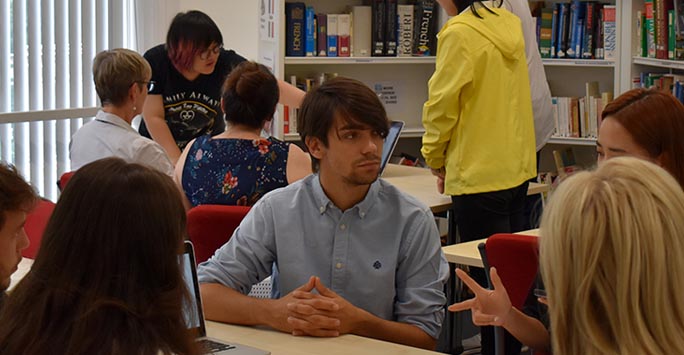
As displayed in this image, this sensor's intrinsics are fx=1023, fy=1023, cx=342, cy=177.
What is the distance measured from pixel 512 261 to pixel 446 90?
1384mm

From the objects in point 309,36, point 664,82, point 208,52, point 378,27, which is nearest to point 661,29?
point 664,82

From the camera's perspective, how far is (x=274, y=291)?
2750mm

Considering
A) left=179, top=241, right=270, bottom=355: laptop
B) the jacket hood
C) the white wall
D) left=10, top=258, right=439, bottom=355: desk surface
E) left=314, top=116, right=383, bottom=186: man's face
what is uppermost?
the white wall

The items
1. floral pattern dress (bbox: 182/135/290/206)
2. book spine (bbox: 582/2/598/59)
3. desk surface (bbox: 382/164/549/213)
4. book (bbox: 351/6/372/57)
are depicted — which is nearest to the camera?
floral pattern dress (bbox: 182/135/290/206)

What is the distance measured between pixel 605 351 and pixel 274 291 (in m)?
1.44

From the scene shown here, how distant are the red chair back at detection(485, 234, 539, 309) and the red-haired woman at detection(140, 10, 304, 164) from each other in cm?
235

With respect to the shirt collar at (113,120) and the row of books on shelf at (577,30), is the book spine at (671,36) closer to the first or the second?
the row of books on shelf at (577,30)

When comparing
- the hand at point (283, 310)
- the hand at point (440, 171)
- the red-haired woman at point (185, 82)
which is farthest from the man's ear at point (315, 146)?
the red-haired woman at point (185, 82)

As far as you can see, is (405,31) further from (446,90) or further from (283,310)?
(283,310)

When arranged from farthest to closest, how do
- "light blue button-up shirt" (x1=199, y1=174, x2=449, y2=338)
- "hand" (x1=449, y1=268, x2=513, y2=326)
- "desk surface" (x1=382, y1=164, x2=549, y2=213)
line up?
"desk surface" (x1=382, y1=164, x2=549, y2=213)
"light blue button-up shirt" (x1=199, y1=174, x2=449, y2=338)
"hand" (x1=449, y1=268, x2=513, y2=326)

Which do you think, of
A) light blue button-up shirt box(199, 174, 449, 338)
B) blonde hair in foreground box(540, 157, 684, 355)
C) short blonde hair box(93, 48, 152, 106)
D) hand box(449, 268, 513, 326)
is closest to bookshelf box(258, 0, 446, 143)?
short blonde hair box(93, 48, 152, 106)

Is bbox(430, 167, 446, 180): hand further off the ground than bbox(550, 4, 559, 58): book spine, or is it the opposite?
bbox(550, 4, 559, 58): book spine

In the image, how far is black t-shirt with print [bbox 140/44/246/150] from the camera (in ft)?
15.9

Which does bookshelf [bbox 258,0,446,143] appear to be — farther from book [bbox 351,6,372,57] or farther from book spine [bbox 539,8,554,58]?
book spine [bbox 539,8,554,58]
